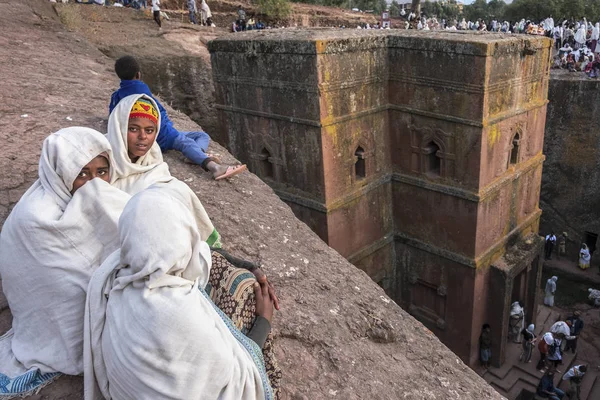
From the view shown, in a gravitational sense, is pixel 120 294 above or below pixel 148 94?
below

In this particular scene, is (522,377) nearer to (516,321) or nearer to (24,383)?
(516,321)

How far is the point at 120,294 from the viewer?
1.76 meters

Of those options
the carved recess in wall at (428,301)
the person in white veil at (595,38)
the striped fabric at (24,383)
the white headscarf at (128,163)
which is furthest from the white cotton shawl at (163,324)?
the person in white veil at (595,38)

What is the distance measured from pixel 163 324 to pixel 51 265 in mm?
734

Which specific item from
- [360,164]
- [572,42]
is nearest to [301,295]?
[360,164]

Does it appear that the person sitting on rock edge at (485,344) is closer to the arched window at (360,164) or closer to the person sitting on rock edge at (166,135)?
the arched window at (360,164)

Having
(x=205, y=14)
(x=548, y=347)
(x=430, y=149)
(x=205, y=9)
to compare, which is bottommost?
(x=548, y=347)

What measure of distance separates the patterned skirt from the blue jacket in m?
2.29

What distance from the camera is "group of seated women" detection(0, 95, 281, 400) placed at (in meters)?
1.65

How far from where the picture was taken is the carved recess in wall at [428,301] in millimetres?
9398

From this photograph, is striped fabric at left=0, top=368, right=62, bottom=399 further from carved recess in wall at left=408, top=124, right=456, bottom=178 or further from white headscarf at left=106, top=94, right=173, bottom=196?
carved recess in wall at left=408, top=124, right=456, bottom=178

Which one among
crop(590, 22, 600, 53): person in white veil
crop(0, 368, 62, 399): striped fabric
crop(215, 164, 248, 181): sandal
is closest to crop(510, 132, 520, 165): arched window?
crop(215, 164, 248, 181): sandal

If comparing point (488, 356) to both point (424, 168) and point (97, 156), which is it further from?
point (97, 156)

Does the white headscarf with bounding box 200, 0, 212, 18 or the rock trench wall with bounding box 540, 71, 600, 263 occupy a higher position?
the white headscarf with bounding box 200, 0, 212, 18
